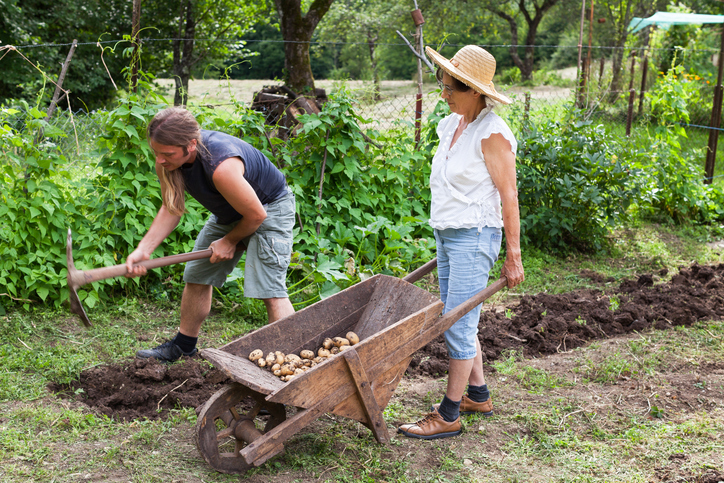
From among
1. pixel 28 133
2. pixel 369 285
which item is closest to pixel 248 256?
pixel 369 285

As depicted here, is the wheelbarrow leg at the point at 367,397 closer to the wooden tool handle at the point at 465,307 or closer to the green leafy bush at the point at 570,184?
the wooden tool handle at the point at 465,307

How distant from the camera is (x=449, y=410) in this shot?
9.95ft

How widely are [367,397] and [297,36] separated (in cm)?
916

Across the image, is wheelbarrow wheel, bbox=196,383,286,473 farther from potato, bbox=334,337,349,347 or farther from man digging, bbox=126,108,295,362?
man digging, bbox=126,108,295,362

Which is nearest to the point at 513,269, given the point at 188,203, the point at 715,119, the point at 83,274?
the point at 83,274

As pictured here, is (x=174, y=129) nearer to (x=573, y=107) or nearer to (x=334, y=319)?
(x=334, y=319)

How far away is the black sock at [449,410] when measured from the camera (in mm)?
3031

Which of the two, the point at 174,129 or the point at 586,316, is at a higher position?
Result: the point at 174,129

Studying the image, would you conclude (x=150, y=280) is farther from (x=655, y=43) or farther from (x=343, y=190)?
(x=655, y=43)

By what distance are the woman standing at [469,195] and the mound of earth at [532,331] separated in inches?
36.0

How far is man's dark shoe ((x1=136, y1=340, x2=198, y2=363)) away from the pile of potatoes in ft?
3.41

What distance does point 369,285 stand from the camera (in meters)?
3.35

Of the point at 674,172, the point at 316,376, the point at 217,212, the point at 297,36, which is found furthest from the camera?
the point at 297,36

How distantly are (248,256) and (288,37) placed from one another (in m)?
8.28
